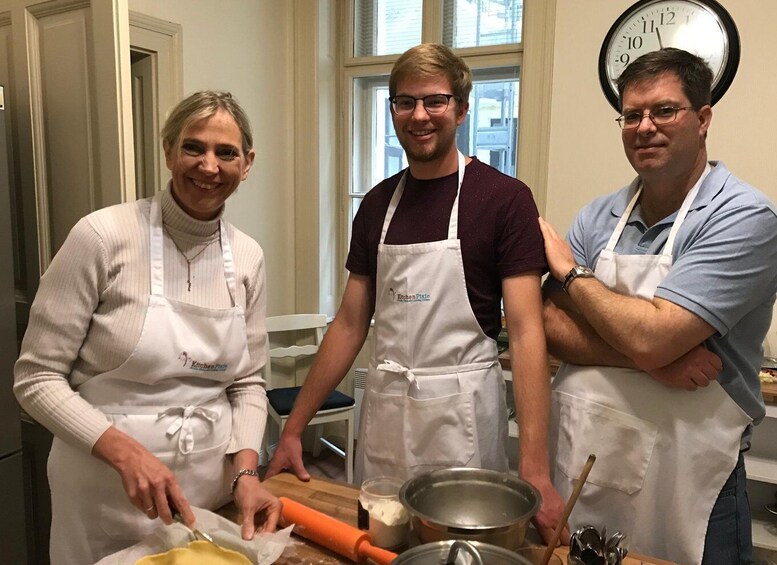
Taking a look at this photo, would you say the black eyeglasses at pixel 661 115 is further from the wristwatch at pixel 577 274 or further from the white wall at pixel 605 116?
the white wall at pixel 605 116

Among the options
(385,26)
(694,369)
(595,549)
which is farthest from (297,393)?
(595,549)

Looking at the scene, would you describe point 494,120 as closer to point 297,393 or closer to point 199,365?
point 297,393

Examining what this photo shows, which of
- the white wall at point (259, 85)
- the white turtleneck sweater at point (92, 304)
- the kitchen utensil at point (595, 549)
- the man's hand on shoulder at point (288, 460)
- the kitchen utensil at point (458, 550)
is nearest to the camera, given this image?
the kitchen utensil at point (458, 550)

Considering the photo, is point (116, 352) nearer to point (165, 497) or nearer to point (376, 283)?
point (165, 497)

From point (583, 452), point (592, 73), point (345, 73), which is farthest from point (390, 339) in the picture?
point (345, 73)

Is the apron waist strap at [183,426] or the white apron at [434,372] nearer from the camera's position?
the apron waist strap at [183,426]

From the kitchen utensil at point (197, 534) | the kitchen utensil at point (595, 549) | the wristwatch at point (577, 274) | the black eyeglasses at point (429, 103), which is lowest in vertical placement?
the kitchen utensil at point (197, 534)

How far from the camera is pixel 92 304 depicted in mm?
1125

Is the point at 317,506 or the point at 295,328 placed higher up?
the point at 317,506

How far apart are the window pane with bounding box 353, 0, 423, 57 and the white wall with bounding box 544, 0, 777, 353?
0.89m

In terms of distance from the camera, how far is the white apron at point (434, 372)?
55.9 inches

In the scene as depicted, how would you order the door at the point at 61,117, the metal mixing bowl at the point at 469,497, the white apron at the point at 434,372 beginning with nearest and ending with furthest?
the metal mixing bowl at the point at 469,497, the white apron at the point at 434,372, the door at the point at 61,117

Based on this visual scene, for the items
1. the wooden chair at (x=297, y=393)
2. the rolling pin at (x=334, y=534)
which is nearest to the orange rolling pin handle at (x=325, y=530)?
the rolling pin at (x=334, y=534)

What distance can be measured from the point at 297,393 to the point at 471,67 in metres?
1.89
